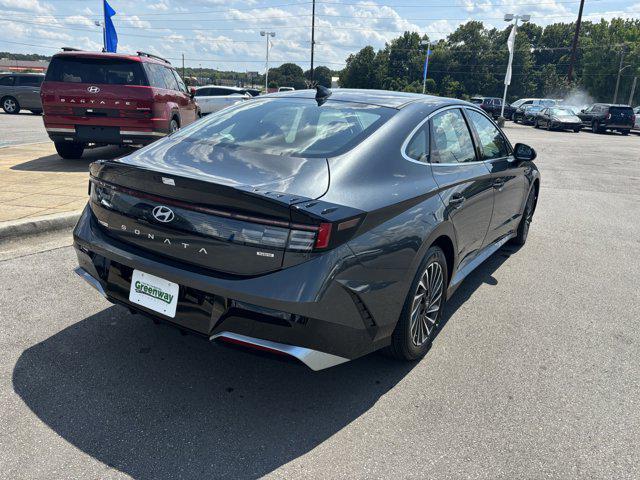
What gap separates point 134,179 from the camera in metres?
2.69

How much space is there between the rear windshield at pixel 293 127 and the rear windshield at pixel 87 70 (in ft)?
18.8

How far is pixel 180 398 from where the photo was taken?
2.76 meters

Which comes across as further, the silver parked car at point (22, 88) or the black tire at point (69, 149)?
the silver parked car at point (22, 88)

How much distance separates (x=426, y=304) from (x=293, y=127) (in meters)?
1.43

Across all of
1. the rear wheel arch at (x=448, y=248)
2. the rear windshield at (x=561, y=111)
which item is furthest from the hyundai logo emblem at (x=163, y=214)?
the rear windshield at (x=561, y=111)

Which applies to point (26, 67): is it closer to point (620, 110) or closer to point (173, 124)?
point (620, 110)

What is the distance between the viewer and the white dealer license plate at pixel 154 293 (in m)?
2.57

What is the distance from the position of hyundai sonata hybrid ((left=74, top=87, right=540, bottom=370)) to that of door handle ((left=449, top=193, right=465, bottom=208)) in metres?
0.02

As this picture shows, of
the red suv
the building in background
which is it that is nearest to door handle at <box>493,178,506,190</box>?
the red suv

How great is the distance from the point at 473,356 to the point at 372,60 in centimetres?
10511

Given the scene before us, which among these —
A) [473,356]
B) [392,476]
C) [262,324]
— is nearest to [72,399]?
[262,324]

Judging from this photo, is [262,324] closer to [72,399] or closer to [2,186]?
[72,399]

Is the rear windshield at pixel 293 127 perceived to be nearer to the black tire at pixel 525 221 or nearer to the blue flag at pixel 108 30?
the black tire at pixel 525 221

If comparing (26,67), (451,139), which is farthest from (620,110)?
(26,67)
